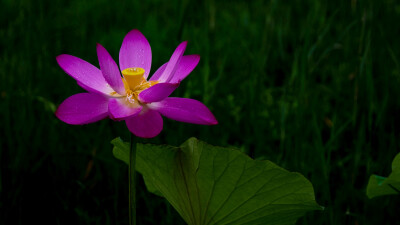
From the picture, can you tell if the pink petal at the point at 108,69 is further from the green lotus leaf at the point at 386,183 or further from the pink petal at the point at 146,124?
the green lotus leaf at the point at 386,183

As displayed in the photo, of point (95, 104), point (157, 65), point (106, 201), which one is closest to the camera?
point (95, 104)

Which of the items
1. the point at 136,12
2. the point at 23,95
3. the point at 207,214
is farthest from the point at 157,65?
the point at 207,214

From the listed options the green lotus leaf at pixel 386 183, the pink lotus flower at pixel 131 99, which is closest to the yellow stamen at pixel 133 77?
the pink lotus flower at pixel 131 99

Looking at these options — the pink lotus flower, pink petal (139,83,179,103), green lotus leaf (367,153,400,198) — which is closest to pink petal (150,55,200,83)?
the pink lotus flower

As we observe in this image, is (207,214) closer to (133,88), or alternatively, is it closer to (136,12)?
(133,88)

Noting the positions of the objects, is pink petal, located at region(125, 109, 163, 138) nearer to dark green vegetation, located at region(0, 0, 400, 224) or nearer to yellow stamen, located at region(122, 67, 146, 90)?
yellow stamen, located at region(122, 67, 146, 90)
